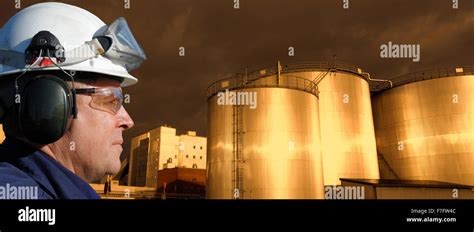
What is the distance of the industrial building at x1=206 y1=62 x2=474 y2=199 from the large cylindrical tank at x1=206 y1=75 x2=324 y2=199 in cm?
6

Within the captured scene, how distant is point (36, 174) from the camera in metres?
2.10

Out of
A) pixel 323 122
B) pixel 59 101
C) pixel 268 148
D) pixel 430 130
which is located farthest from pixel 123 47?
pixel 430 130

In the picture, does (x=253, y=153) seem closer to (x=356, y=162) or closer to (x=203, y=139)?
(x=356, y=162)

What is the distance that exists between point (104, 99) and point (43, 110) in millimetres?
439

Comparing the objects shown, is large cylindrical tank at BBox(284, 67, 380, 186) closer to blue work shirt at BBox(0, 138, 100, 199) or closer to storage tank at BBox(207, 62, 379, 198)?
storage tank at BBox(207, 62, 379, 198)

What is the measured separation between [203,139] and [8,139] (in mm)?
78849

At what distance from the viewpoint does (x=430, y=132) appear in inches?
1287

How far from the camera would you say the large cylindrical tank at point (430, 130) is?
102 ft

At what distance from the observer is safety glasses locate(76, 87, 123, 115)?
2.61 m

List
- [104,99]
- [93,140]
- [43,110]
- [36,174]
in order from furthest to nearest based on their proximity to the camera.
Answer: [104,99], [93,140], [43,110], [36,174]

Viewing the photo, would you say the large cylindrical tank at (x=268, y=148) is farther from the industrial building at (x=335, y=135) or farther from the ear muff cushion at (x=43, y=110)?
the ear muff cushion at (x=43, y=110)

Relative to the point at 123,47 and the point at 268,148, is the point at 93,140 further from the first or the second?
the point at 268,148

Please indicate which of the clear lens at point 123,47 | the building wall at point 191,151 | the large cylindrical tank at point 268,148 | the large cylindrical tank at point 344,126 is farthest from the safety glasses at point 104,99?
the building wall at point 191,151
